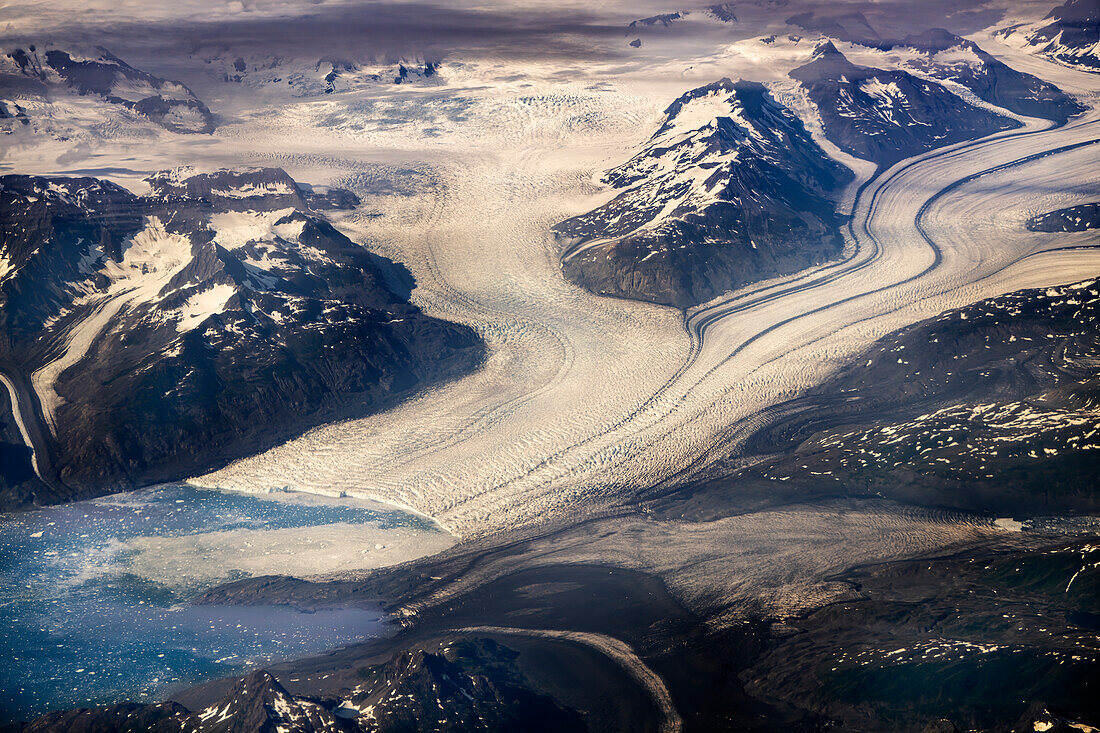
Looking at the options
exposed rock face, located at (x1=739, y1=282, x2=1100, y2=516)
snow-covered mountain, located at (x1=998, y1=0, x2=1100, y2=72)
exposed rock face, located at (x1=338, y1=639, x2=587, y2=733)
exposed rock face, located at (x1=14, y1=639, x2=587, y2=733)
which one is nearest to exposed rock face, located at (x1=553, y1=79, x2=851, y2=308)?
exposed rock face, located at (x1=739, y1=282, x2=1100, y2=516)

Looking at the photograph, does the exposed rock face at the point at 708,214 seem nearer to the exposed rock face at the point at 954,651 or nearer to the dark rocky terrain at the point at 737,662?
the dark rocky terrain at the point at 737,662

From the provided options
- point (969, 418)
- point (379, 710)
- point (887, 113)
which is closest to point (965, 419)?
point (969, 418)

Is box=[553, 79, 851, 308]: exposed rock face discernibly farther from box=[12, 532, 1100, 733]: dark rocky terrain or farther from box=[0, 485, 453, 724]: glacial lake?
box=[12, 532, 1100, 733]: dark rocky terrain

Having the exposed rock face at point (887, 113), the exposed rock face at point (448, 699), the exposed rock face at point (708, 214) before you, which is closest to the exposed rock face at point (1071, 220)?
the exposed rock face at point (708, 214)

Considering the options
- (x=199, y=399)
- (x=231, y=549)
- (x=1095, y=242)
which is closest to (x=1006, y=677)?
(x=231, y=549)

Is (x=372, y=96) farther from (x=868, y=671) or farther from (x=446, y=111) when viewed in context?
(x=868, y=671)

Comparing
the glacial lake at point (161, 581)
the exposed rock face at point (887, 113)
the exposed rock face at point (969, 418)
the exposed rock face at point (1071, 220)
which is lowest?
the glacial lake at point (161, 581)

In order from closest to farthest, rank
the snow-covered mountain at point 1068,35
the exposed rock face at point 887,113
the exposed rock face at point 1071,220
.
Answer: the exposed rock face at point 1071,220 → the exposed rock face at point 887,113 → the snow-covered mountain at point 1068,35
